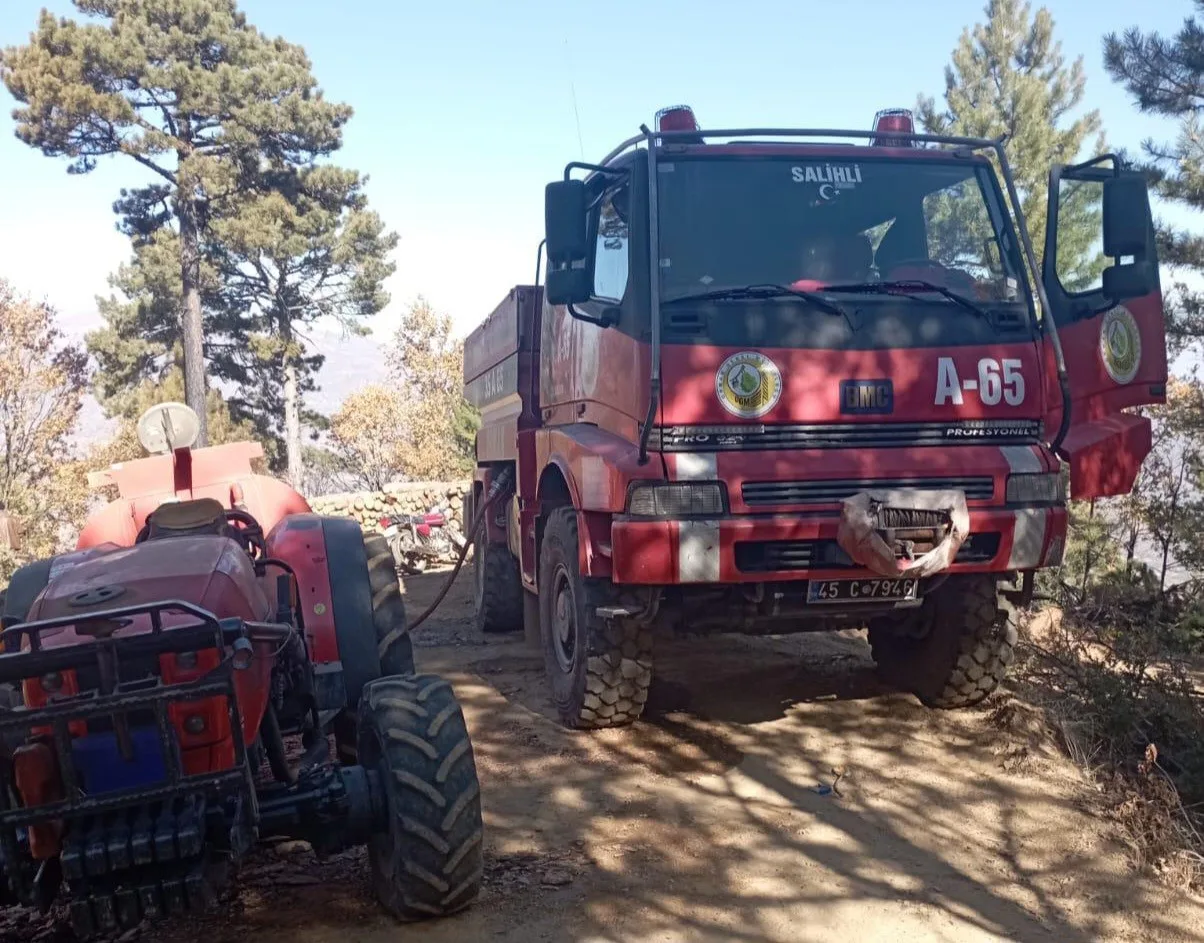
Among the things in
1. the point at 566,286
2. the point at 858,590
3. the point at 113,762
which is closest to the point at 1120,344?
the point at 858,590

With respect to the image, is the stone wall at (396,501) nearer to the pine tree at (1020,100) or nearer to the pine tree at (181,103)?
the pine tree at (181,103)

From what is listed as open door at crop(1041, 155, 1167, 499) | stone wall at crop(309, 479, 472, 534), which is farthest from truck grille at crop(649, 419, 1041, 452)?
stone wall at crop(309, 479, 472, 534)

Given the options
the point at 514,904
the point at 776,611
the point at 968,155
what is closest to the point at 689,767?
the point at 776,611

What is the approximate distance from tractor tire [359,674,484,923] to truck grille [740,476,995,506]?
73.8 inches

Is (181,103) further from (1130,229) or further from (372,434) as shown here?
(1130,229)

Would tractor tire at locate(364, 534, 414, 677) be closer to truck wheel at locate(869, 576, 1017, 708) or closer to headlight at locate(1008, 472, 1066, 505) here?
truck wheel at locate(869, 576, 1017, 708)

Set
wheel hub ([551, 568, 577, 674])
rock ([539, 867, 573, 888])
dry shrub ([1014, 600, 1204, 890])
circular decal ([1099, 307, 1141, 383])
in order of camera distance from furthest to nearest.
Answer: wheel hub ([551, 568, 577, 674]) → circular decal ([1099, 307, 1141, 383]) → dry shrub ([1014, 600, 1204, 890]) → rock ([539, 867, 573, 888])

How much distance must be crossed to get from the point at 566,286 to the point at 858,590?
2024mm

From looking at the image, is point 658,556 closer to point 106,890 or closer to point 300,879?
point 300,879

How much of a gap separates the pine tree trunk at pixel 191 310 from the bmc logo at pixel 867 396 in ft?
73.2

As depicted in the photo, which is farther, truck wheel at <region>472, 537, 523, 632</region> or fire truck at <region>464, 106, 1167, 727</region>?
truck wheel at <region>472, 537, 523, 632</region>

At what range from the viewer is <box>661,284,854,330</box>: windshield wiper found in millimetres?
4859

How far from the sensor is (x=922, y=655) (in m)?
5.88

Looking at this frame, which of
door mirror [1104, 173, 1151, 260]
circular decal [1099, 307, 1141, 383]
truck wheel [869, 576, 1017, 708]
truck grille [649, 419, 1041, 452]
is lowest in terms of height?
truck wheel [869, 576, 1017, 708]
